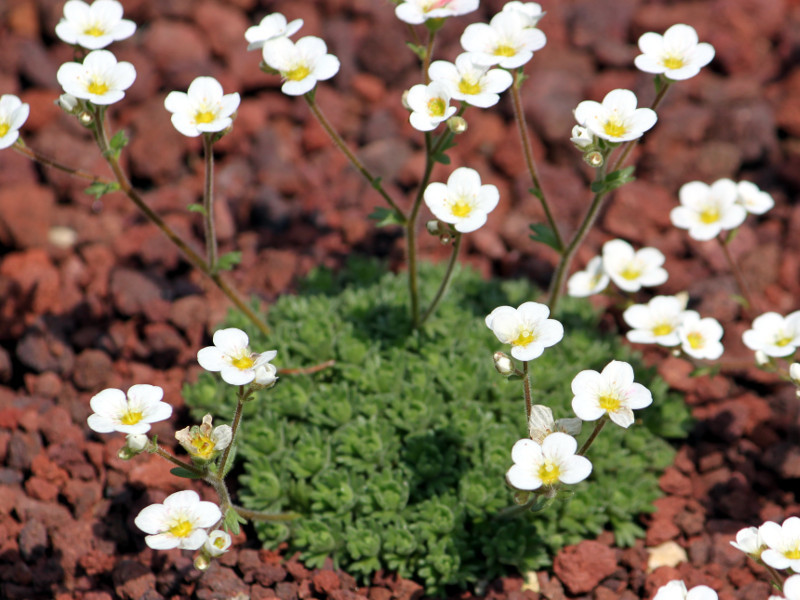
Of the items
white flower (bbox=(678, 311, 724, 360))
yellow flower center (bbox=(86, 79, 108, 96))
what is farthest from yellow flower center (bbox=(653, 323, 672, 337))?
yellow flower center (bbox=(86, 79, 108, 96))

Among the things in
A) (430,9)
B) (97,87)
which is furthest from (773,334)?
(97,87)

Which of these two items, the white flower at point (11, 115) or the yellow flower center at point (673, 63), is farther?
the yellow flower center at point (673, 63)

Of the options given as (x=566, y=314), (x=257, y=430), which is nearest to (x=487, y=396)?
(x=566, y=314)

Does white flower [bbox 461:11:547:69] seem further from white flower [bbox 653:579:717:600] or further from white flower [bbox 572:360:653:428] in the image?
white flower [bbox 653:579:717:600]

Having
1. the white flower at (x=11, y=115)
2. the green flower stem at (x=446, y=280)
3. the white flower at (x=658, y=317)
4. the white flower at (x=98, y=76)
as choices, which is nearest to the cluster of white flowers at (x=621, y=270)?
the white flower at (x=658, y=317)

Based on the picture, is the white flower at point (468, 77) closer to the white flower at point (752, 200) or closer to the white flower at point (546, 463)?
the white flower at point (546, 463)

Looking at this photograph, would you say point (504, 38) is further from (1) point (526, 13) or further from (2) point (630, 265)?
(2) point (630, 265)
